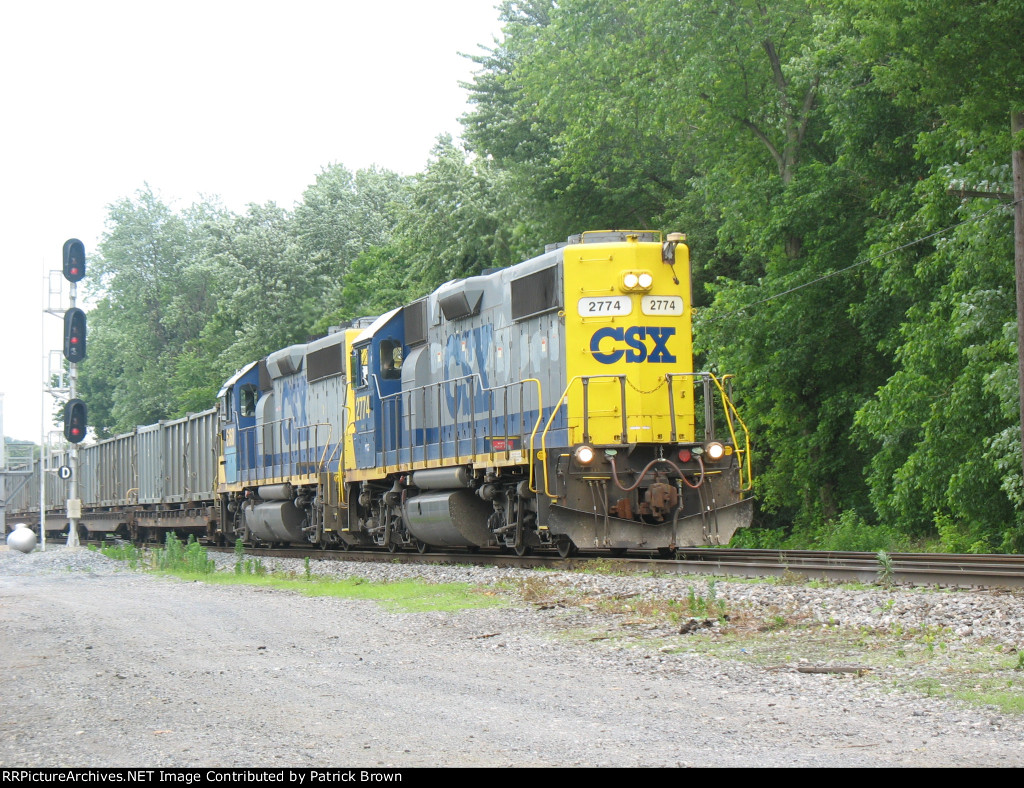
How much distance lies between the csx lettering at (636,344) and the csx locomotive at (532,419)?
0.06 feet

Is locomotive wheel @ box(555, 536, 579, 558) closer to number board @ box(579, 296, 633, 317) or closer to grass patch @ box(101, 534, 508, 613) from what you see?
grass patch @ box(101, 534, 508, 613)

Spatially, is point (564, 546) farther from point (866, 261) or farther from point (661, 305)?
point (866, 261)

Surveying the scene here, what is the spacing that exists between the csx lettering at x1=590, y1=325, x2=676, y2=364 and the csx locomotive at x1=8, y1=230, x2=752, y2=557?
2 cm

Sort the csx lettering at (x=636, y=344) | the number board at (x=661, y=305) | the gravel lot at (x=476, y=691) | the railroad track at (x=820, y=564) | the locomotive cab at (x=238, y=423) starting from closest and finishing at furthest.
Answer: the gravel lot at (x=476, y=691)
the railroad track at (x=820, y=564)
the csx lettering at (x=636, y=344)
the number board at (x=661, y=305)
the locomotive cab at (x=238, y=423)

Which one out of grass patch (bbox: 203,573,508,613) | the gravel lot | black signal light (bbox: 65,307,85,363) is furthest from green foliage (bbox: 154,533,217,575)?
the gravel lot

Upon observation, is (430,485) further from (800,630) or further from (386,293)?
(386,293)

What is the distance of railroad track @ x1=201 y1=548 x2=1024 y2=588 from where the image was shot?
11453 mm

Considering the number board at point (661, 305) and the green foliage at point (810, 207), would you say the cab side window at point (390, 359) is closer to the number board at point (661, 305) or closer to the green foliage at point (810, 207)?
the number board at point (661, 305)

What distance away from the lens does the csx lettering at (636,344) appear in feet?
51.6

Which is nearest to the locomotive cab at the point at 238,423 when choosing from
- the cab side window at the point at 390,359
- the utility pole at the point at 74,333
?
the utility pole at the point at 74,333

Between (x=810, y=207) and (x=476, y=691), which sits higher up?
(x=810, y=207)

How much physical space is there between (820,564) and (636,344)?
3.88 m

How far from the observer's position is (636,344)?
15.8 metres

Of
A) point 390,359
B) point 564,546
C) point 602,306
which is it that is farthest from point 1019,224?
point 390,359
